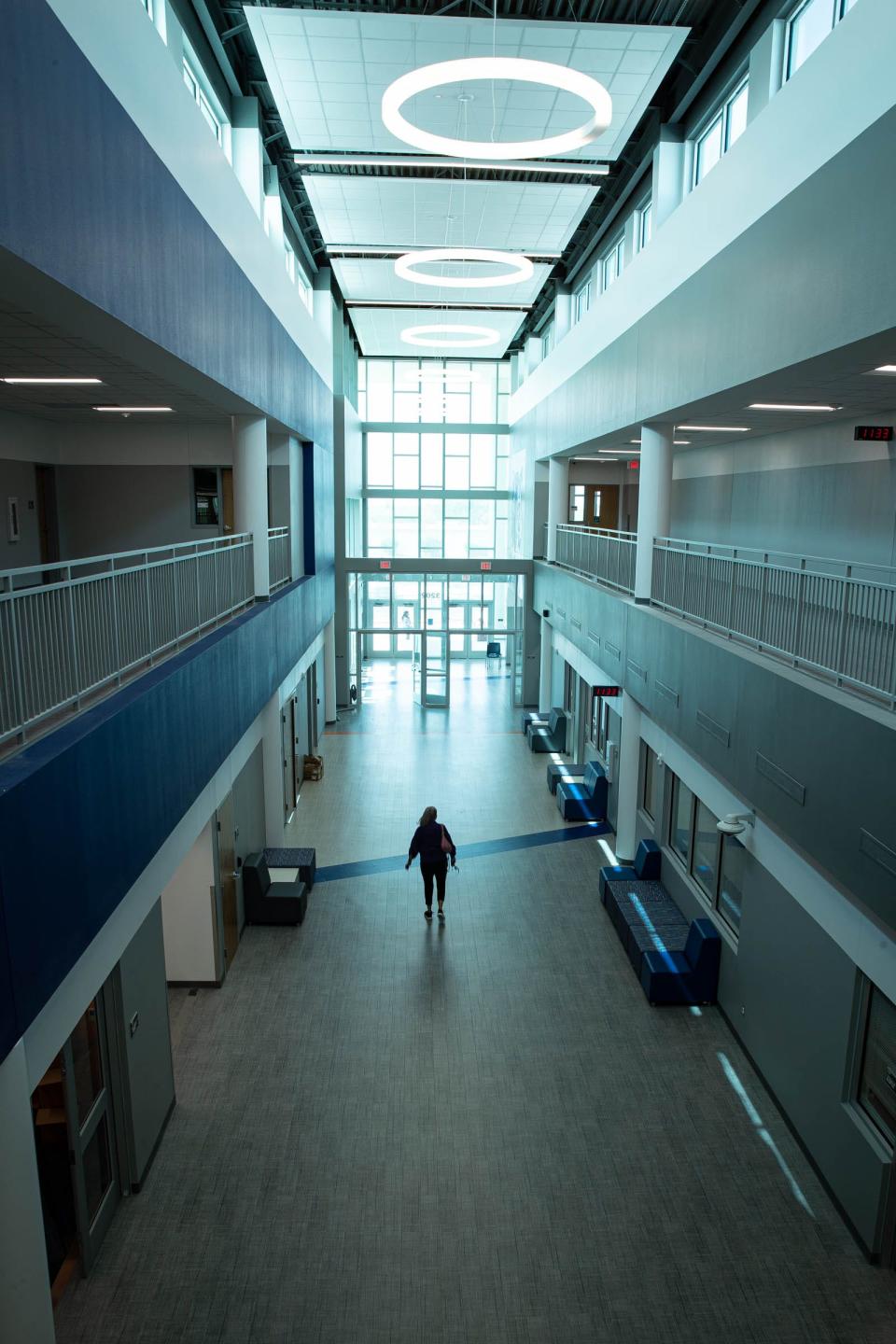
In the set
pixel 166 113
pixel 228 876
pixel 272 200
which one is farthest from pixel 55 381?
pixel 272 200

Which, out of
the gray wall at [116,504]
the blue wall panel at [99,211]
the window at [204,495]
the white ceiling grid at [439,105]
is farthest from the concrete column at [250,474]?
the white ceiling grid at [439,105]

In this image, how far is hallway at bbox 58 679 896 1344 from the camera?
241 inches

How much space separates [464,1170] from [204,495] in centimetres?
1105

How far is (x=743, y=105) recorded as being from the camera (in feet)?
35.0

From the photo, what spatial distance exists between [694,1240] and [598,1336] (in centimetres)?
117

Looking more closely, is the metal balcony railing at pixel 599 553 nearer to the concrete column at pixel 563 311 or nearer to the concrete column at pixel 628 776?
the concrete column at pixel 628 776

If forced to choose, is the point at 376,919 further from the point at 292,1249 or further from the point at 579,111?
the point at 579,111

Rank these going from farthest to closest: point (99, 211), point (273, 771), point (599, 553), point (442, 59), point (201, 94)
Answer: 1. point (599, 553)
2. point (273, 771)
3. point (201, 94)
4. point (442, 59)
5. point (99, 211)

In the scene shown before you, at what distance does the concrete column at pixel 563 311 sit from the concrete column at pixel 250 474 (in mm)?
13092

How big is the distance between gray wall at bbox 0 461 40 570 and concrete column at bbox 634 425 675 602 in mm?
8649

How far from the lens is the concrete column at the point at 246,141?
12438 millimetres

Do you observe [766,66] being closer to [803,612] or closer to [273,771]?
[803,612]

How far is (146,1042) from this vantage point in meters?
7.48

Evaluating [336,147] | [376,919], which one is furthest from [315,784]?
[336,147]
